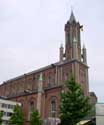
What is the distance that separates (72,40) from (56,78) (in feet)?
34.7

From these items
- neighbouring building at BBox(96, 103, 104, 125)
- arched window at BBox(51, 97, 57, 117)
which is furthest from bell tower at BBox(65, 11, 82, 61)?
neighbouring building at BBox(96, 103, 104, 125)

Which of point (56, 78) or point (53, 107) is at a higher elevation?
point (56, 78)

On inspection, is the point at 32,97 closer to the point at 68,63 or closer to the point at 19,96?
the point at 19,96

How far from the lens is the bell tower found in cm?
6181

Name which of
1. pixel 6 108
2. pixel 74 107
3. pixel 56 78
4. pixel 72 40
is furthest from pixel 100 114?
pixel 6 108

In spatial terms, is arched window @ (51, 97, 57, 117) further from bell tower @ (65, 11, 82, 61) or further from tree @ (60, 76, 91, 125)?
tree @ (60, 76, 91, 125)

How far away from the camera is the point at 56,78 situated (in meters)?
63.8

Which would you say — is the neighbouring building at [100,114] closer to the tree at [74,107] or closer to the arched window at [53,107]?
the tree at [74,107]

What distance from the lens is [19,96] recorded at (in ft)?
232

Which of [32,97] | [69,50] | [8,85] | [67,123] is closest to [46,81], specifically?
[32,97]

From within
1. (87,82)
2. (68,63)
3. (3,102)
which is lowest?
(3,102)

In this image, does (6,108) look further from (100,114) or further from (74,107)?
(100,114)

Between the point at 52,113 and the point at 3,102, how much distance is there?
13619 mm

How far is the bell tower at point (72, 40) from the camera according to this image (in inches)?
2434
